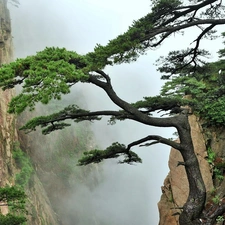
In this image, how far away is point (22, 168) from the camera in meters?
17.3

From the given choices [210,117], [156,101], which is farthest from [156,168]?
[156,101]

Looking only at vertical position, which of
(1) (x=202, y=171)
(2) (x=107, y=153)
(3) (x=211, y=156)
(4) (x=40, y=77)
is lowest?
(1) (x=202, y=171)

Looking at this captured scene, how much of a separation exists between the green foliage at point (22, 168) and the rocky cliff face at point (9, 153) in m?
0.36

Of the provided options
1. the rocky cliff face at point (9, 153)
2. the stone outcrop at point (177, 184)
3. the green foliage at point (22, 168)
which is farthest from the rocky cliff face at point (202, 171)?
the green foliage at point (22, 168)

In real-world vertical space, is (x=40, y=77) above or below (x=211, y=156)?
above

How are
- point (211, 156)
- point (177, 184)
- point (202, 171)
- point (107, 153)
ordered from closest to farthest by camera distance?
point (107, 153), point (202, 171), point (211, 156), point (177, 184)

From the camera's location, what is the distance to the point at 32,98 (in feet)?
12.7

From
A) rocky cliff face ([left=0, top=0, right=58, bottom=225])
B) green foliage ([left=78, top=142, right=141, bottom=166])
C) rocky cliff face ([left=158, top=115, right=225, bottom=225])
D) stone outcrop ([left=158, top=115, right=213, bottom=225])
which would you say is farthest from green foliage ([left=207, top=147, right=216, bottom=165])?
rocky cliff face ([left=0, top=0, right=58, bottom=225])

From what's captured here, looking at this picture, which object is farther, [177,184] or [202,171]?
[177,184]

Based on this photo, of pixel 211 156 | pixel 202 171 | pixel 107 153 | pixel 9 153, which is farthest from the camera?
pixel 9 153

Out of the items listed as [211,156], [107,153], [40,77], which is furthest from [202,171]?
[40,77]

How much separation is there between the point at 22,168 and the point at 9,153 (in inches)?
64.3

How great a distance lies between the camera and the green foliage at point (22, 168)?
53.6 feet

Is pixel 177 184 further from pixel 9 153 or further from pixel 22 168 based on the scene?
pixel 22 168
